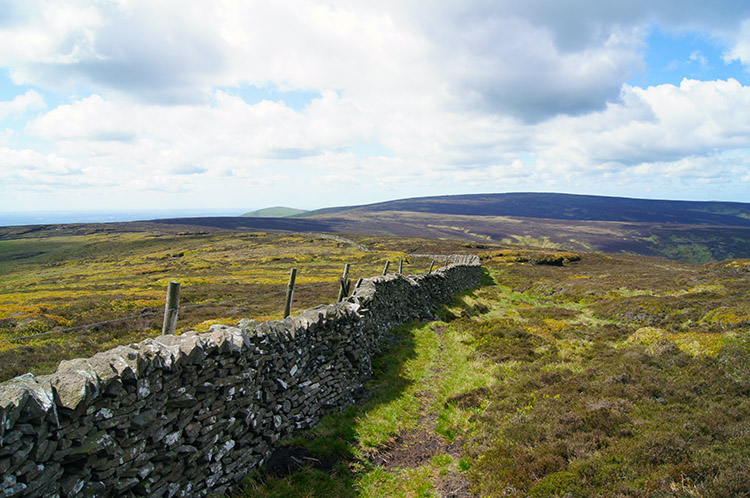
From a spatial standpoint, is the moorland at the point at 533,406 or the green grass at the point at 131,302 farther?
the green grass at the point at 131,302

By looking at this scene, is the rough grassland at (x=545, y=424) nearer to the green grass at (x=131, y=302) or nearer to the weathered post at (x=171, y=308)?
the weathered post at (x=171, y=308)

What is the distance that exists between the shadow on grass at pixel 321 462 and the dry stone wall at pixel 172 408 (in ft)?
1.10

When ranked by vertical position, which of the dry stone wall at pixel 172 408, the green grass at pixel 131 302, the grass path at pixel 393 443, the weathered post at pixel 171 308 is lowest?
the green grass at pixel 131 302

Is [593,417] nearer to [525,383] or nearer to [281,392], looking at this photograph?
[525,383]

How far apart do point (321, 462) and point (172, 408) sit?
3.35 m

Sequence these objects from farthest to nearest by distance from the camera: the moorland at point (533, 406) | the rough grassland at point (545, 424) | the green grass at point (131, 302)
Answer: the green grass at point (131, 302), the moorland at point (533, 406), the rough grassland at point (545, 424)

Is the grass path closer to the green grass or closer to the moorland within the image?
the moorland

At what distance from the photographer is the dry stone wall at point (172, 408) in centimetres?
433

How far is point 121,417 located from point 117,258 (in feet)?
335

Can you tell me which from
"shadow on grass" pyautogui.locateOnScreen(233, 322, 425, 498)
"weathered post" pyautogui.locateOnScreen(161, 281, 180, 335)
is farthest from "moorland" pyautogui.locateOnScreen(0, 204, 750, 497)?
"weathered post" pyautogui.locateOnScreen(161, 281, 180, 335)

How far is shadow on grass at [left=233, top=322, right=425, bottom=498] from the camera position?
682 centimetres

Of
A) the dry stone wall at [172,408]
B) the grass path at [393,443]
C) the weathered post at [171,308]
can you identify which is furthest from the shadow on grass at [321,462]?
the weathered post at [171,308]

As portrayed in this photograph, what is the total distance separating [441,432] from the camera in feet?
30.2

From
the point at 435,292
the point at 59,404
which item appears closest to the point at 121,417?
the point at 59,404
